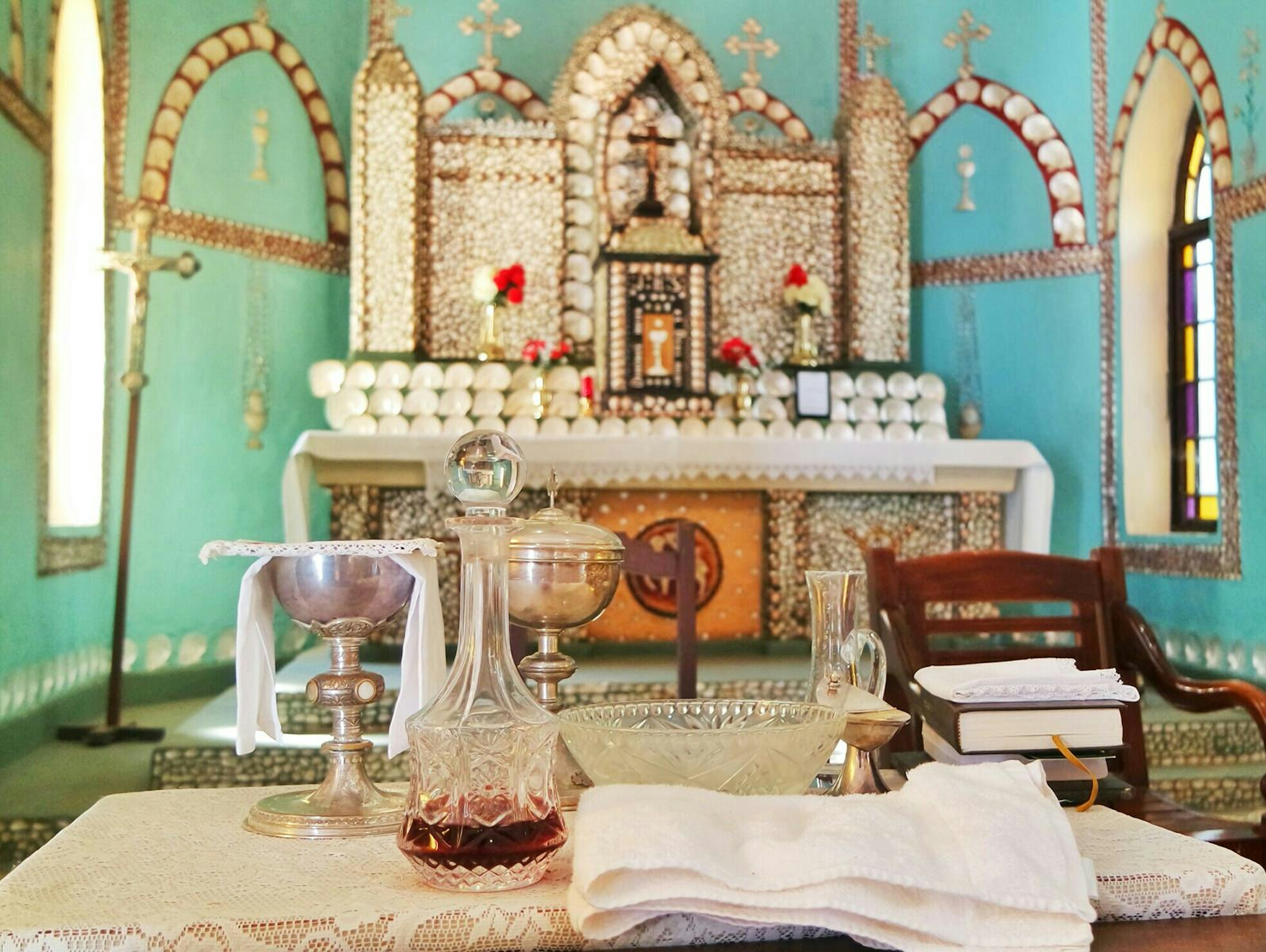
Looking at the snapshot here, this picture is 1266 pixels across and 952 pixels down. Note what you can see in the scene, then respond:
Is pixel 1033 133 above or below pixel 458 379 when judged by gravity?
above

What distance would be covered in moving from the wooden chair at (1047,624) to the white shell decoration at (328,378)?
4612 millimetres

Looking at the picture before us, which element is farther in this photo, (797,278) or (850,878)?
(797,278)

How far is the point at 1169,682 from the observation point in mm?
2182

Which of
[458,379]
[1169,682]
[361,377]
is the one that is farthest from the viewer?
[458,379]

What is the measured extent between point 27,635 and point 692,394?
3.25m

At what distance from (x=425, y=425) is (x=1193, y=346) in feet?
13.0

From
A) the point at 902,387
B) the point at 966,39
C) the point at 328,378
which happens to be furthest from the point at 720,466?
the point at 966,39

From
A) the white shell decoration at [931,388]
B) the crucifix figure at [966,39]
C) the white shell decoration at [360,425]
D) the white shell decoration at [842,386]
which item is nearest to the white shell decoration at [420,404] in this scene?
the white shell decoration at [360,425]

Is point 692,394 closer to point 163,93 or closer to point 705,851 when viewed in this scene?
point 163,93

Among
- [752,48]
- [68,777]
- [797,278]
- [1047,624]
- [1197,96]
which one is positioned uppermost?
[752,48]

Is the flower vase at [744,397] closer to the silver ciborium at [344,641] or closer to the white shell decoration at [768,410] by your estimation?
the white shell decoration at [768,410]

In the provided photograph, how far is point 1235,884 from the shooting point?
114 cm

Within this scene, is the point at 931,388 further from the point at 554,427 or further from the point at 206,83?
the point at 206,83

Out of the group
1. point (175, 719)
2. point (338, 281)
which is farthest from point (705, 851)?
point (338, 281)
